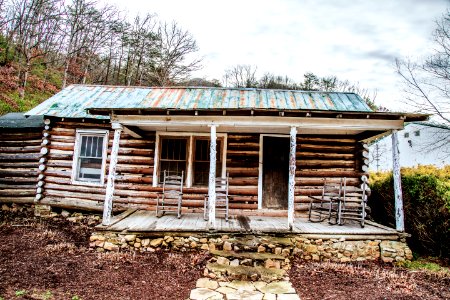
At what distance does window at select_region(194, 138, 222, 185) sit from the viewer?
8.34 m

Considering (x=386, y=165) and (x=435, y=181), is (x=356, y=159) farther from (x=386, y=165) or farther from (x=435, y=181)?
(x=386, y=165)

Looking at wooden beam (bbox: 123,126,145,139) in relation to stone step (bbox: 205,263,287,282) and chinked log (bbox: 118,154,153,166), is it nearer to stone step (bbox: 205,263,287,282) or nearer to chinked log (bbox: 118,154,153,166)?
chinked log (bbox: 118,154,153,166)

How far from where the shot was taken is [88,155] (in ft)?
28.3

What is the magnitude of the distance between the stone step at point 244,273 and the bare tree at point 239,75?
29.5 m

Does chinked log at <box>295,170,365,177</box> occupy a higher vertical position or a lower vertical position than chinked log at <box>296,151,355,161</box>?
lower

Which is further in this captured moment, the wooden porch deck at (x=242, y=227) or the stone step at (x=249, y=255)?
the wooden porch deck at (x=242, y=227)

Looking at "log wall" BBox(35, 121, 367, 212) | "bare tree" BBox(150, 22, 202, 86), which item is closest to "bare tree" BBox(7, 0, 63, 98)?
"bare tree" BBox(150, 22, 202, 86)

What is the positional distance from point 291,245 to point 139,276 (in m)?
3.10

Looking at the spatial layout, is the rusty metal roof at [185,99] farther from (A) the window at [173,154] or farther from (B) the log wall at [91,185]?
(A) the window at [173,154]

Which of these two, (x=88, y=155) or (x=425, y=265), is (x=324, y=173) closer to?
(x=425, y=265)

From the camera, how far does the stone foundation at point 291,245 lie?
5.85 m

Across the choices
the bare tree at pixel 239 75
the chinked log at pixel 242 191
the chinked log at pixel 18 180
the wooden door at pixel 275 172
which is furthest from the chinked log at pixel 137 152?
the bare tree at pixel 239 75

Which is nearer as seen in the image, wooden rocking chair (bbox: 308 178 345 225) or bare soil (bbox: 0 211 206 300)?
bare soil (bbox: 0 211 206 300)

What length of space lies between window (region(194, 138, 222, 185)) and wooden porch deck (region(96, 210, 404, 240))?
1.45 metres
